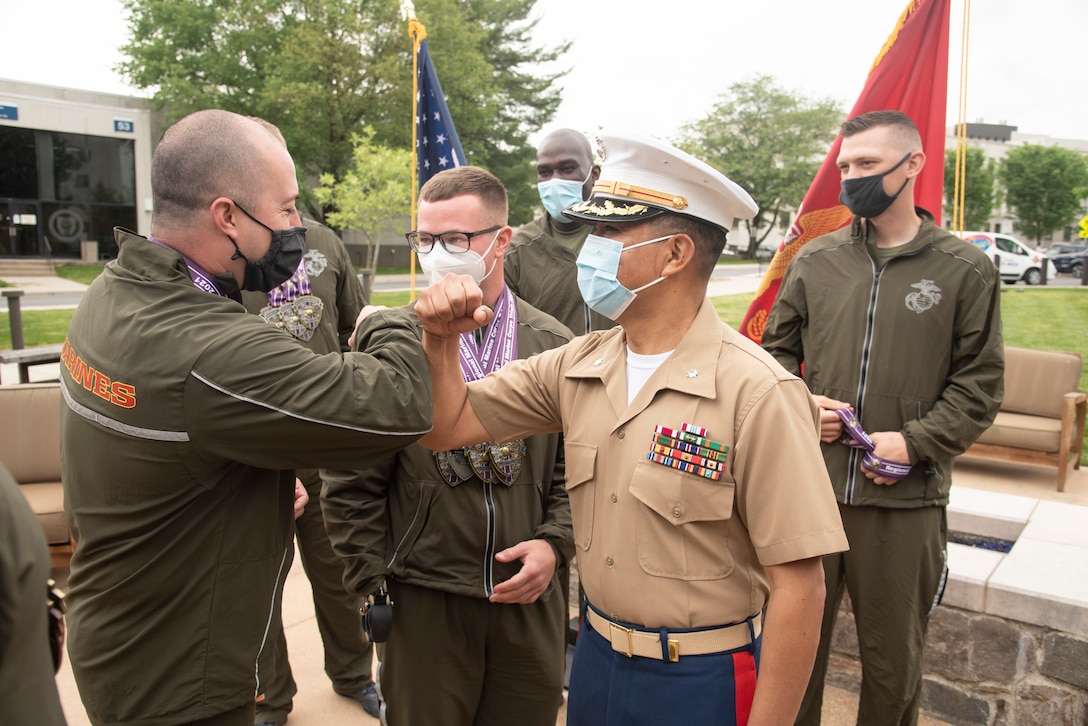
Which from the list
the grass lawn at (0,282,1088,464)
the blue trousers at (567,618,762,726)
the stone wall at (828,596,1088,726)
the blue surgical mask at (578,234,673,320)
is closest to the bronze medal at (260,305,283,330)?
the blue surgical mask at (578,234,673,320)

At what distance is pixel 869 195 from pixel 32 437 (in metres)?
5.57

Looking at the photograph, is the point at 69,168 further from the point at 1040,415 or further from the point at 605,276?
the point at 605,276

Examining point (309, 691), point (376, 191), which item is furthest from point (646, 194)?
point (376, 191)

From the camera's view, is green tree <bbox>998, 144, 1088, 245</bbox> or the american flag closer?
the american flag

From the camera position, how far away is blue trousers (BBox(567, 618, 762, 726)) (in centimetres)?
192

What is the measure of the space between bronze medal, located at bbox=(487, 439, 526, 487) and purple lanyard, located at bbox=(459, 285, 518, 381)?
248 millimetres

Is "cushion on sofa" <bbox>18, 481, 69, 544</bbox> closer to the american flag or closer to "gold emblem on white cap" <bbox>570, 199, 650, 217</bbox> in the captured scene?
the american flag

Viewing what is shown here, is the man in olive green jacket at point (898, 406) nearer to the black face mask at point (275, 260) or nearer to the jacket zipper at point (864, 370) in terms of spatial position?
the jacket zipper at point (864, 370)

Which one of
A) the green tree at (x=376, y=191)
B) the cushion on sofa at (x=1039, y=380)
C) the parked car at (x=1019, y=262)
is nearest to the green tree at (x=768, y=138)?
the parked car at (x=1019, y=262)

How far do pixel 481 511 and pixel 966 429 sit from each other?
1918mm

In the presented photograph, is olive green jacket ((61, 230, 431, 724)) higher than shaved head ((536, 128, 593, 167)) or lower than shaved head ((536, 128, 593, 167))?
lower

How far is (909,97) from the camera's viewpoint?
430 centimetres

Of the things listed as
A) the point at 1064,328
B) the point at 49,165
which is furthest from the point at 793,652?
the point at 49,165

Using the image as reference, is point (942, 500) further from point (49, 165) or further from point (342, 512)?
point (49, 165)
